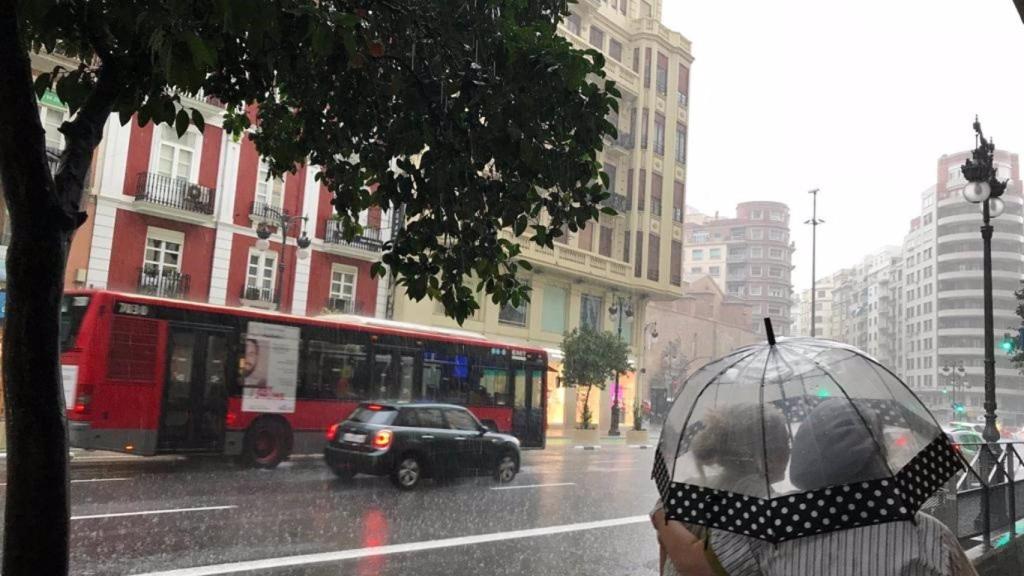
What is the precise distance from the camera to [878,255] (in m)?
120

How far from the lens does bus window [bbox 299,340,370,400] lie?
1569cm

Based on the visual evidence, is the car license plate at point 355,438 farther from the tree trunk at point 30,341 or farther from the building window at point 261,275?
the building window at point 261,275

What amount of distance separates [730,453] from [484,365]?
16.9 m

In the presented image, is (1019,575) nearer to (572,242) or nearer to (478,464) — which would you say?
(478,464)

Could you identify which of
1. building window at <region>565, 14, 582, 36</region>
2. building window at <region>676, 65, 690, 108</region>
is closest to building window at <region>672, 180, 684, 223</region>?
building window at <region>676, 65, 690, 108</region>

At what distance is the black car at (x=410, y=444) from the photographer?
12.5m

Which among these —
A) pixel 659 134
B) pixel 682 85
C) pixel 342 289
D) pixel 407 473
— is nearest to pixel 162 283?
pixel 342 289

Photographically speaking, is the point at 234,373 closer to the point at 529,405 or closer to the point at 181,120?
the point at 529,405

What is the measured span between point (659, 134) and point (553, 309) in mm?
12045

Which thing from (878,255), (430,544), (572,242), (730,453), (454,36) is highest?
(878,255)

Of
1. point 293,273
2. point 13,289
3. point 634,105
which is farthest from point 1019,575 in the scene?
point 634,105

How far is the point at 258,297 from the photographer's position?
26.2 meters

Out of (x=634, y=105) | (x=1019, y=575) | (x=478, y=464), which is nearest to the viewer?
(x=1019, y=575)

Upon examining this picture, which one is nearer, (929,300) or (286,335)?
(286,335)
